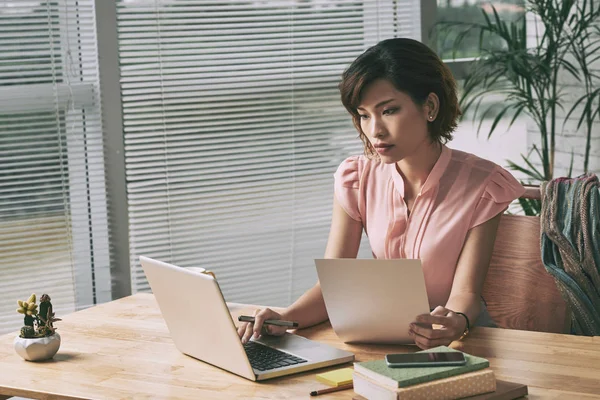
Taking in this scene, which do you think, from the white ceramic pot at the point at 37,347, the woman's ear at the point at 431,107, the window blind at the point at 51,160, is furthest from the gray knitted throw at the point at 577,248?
the window blind at the point at 51,160

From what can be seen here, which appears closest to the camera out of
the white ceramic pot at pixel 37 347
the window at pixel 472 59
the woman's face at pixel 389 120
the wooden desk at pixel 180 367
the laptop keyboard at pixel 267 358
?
the wooden desk at pixel 180 367

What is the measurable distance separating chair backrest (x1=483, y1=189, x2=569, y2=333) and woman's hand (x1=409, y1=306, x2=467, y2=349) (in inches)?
Result: 21.0

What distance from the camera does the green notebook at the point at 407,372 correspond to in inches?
58.8

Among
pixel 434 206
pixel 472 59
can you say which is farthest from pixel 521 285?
pixel 472 59

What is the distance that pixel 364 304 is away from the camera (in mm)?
1856

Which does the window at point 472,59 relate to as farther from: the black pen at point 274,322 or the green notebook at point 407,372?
the green notebook at point 407,372

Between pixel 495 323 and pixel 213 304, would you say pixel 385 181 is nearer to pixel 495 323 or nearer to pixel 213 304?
pixel 495 323

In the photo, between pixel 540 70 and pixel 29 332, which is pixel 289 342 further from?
pixel 540 70

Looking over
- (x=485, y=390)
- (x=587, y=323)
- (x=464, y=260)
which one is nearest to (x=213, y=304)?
(x=485, y=390)

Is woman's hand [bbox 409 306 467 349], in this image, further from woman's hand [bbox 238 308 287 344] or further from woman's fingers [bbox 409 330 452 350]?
woman's hand [bbox 238 308 287 344]

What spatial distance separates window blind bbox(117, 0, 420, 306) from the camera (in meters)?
3.24

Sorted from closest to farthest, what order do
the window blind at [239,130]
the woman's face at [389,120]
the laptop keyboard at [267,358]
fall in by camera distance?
the laptop keyboard at [267,358]
the woman's face at [389,120]
the window blind at [239,130]

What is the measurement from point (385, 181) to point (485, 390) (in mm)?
941

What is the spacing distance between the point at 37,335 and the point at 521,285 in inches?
48.6
